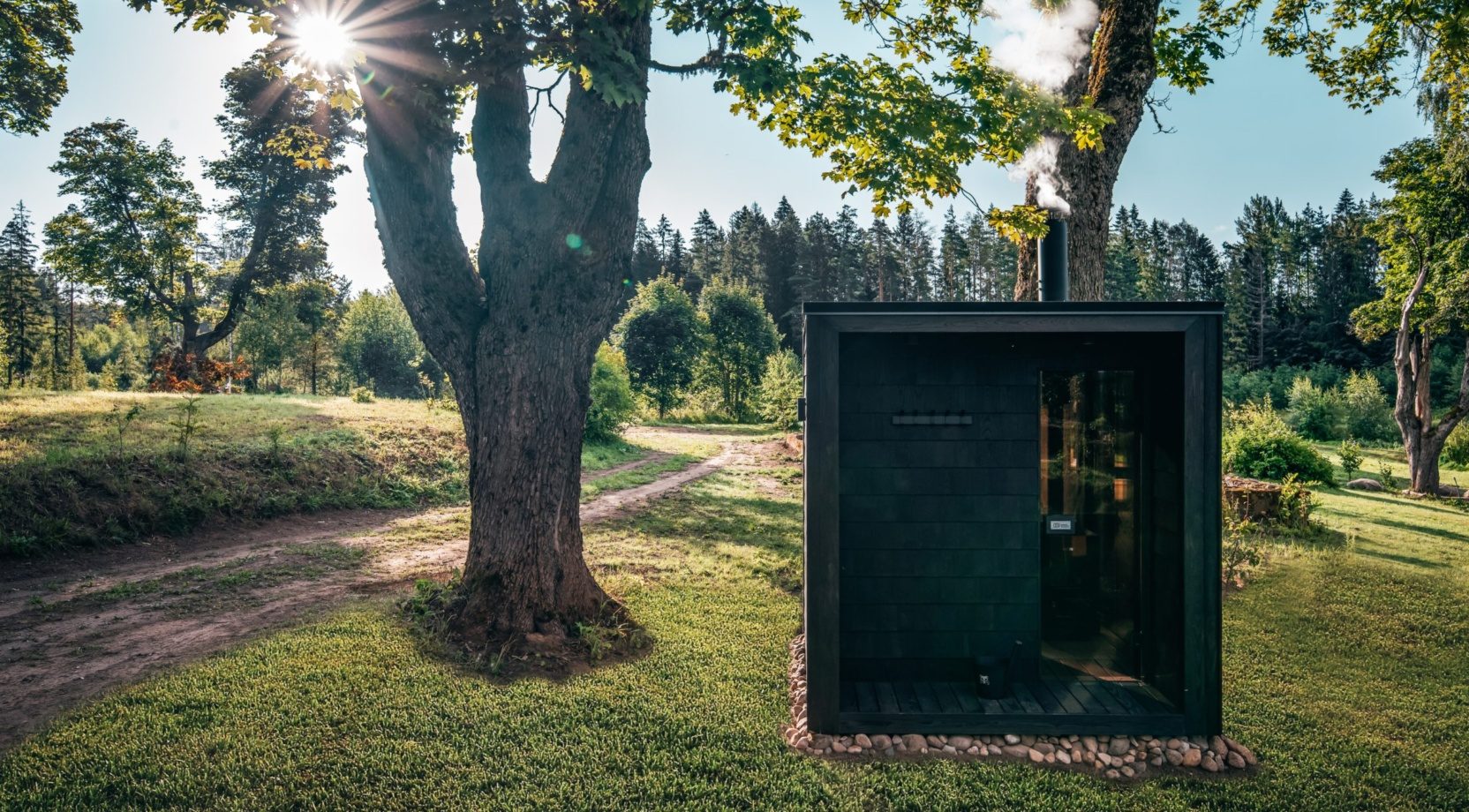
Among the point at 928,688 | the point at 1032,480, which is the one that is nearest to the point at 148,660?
the point at 928,688

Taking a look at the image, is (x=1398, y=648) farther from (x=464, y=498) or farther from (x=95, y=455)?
(x=95, y=455)

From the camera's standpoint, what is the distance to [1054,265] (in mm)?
5844

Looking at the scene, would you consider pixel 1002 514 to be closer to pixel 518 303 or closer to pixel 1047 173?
pixel 518 303

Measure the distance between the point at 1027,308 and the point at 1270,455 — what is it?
44.8 ft

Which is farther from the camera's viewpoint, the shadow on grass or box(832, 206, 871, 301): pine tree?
box(832, 206, 871, 301): pine tree

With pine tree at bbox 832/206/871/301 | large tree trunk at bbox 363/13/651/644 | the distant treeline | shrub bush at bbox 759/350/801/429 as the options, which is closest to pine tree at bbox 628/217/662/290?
the distant treeline

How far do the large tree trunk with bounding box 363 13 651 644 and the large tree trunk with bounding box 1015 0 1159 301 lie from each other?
4895 millimetres

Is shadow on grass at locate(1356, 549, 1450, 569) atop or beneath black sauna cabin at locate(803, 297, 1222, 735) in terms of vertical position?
beneath

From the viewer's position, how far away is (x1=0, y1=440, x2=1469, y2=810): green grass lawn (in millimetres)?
3604

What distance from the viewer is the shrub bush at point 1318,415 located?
1161 inches

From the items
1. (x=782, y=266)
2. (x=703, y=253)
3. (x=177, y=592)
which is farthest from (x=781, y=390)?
(x=703, y=253)

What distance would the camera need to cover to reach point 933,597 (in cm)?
484

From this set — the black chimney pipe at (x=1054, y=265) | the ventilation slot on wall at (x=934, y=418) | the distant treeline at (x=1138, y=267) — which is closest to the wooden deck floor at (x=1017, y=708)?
the ventilation slot on wall at (x=934, y=418)

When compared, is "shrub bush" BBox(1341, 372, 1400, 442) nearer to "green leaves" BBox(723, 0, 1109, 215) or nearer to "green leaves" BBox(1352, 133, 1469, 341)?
"green leaves" BBox(1352, 133, 1469, 341)
